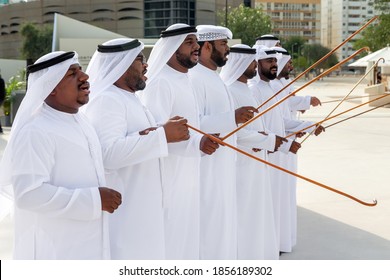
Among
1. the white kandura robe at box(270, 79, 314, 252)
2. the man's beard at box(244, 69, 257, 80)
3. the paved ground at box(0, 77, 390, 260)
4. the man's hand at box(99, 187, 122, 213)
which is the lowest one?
the paved ground at box(0, 77, 390, 260)

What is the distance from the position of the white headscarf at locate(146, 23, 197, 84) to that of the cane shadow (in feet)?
7.00

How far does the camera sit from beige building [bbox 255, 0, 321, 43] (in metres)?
127

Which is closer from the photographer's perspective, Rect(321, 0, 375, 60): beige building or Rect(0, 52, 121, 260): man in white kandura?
Rect(0, 52, 121, 260): man in white kandura

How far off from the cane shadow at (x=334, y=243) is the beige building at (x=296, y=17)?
12096cm

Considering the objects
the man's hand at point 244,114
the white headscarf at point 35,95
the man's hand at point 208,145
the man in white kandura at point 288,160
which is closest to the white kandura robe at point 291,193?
the man in white kandura at point 288,160

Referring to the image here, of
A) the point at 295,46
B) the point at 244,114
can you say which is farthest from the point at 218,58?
the point at 295,46

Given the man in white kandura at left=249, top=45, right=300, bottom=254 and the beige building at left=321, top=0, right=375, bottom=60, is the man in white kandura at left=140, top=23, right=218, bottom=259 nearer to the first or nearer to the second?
the man in white kandura at left=249, top=45, right=300, bottom=254

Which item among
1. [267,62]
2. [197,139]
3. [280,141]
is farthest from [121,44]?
[267,62]

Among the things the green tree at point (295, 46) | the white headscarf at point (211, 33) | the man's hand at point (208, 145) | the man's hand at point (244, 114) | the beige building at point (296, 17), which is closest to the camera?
the man's hand at point (208, 145)

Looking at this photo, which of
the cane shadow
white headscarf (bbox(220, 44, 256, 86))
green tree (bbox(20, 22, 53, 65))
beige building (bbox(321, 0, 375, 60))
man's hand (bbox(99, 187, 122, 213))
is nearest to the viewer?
man's hand (bbox(99, 187, 122, 213))

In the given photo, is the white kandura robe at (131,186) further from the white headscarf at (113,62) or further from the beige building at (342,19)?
the beige building at (342,19)

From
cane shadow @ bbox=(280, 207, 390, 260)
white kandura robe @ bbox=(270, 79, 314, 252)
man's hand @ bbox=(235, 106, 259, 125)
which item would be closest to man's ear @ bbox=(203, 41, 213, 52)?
man's hand @ bbox=(235, 106, 259, 125)

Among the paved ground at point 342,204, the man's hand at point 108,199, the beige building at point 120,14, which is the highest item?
the beige building at point 120,14

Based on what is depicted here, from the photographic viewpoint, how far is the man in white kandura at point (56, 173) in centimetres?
260
